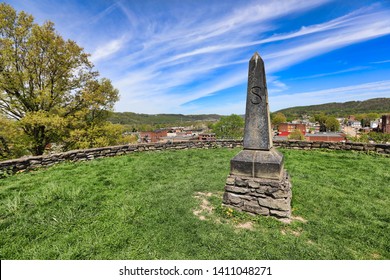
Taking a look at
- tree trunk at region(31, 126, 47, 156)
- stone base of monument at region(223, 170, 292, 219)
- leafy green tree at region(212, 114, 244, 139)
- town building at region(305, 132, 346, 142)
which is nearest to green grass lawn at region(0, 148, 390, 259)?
stone base of monument at region(223, 170, 292, 219)

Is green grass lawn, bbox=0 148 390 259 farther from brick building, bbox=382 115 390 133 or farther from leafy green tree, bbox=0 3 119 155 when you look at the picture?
brick building, bbox=382 115 390 133

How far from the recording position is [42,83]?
41.3ft

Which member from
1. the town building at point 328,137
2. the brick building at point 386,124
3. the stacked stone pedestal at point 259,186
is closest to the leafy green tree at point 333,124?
the brick building at point 386,124

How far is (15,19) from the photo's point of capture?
11578 millimetres

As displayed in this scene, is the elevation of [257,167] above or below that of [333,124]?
above

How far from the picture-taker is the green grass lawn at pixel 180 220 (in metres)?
2.70

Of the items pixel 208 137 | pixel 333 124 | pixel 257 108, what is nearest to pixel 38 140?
pixel 257 108

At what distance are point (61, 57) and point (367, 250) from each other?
54.6 feet

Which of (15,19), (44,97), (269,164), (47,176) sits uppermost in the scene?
(15,19)

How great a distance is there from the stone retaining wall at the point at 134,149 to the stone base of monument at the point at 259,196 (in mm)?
7211

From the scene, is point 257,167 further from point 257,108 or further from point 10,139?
point 10,139

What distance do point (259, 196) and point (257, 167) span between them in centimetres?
57

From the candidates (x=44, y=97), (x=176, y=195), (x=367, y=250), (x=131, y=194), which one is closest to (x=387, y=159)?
(x=367, y=250)

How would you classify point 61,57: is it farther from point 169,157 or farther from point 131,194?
point 131,194
